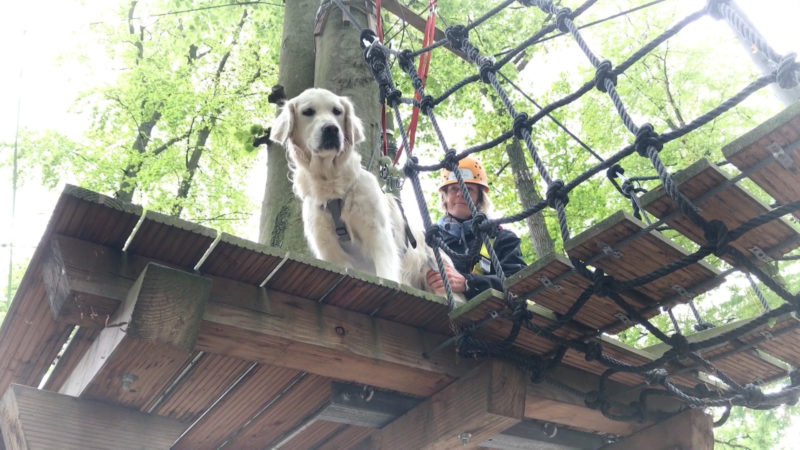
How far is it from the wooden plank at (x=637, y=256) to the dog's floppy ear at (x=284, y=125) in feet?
11.9

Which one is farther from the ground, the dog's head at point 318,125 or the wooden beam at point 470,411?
the dog's head at point 318,125

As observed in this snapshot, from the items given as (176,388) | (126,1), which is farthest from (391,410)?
(126,1)

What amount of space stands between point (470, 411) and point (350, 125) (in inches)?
125

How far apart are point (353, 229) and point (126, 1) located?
→ 13940 mm

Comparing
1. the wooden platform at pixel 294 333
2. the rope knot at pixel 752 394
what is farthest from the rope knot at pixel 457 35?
the rope knot at pixel 752 394

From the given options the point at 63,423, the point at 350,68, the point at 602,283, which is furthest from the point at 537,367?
the point at 350,68

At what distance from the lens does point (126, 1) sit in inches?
658

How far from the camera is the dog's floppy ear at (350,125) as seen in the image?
5688 mm

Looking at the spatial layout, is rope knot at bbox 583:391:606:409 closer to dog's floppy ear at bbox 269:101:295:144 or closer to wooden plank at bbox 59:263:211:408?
wooden plank at bbox 59:263:211:408

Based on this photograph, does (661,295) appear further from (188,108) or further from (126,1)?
(126,1)

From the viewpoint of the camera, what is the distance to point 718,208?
237 centimetres

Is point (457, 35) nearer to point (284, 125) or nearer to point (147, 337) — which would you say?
point (147, 337)

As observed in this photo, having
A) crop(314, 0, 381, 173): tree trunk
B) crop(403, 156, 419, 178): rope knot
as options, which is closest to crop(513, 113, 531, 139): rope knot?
crop(403, 156, 419, 178): rope knot

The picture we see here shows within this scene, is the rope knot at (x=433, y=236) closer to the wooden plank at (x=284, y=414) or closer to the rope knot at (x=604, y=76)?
the wooden plank at (x=284, y=414)
